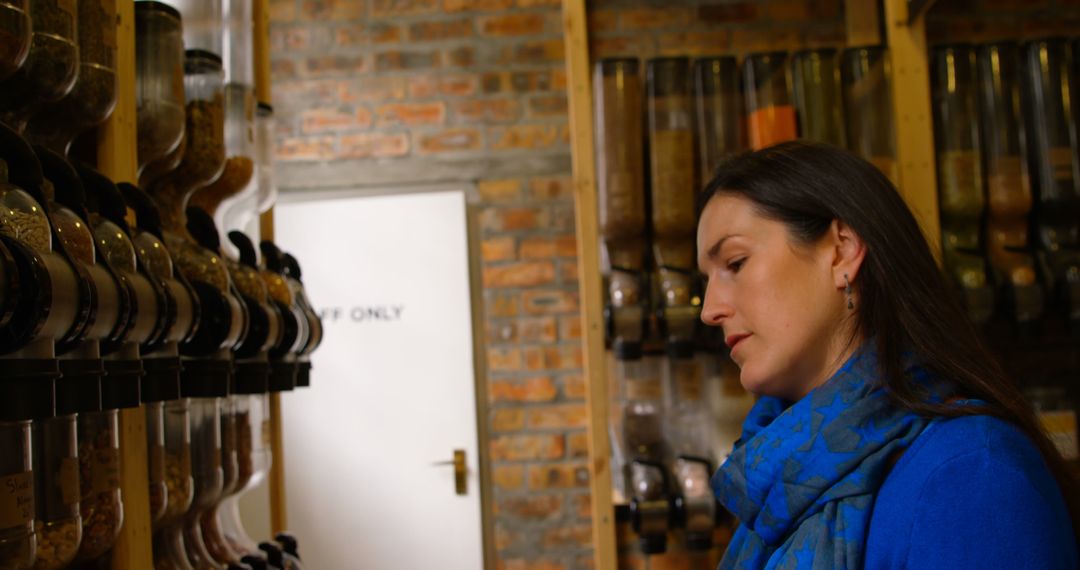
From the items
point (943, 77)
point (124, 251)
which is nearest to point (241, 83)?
point (124, 251)

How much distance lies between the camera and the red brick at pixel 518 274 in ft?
11.9

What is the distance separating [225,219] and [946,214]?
1.65m

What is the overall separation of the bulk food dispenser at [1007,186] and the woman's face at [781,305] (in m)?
1.36

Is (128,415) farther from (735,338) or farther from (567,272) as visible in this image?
(567,272)

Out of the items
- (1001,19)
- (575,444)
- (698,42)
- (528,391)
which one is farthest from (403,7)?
(1001,19)

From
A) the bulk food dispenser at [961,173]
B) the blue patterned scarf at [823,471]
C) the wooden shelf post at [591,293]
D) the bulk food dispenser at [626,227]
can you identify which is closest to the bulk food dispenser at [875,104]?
the bulk food dispenser at [961,173]

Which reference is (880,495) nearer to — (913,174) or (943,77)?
(913,174)

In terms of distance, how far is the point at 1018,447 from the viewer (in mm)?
1003

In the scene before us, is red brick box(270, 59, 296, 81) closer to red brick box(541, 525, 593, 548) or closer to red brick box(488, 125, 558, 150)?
red brick box(488, 125, 558, 150)

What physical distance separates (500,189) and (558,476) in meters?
1.08

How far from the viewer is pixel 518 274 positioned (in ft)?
11.9

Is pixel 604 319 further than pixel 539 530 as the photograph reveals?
No

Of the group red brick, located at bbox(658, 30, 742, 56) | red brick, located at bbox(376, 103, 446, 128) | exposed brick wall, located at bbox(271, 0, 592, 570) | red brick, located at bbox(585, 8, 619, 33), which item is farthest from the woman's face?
red brick, located at bbox(376, 103, 446, 128)

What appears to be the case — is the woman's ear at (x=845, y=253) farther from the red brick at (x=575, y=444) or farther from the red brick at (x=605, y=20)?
the red brick at (x=575, y=444)
